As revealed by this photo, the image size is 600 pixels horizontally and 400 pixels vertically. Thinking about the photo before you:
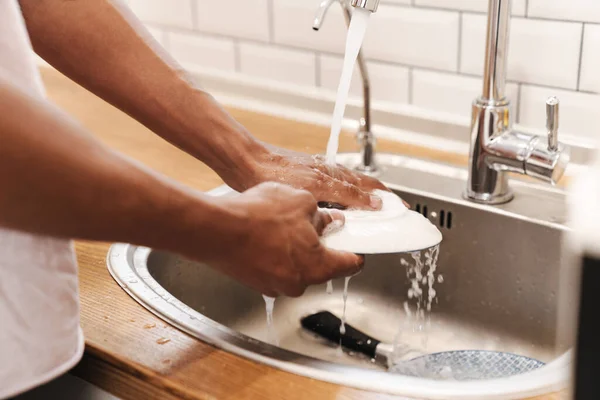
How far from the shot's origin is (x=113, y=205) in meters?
0.47

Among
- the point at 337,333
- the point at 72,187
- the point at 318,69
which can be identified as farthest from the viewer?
the point at 318,69

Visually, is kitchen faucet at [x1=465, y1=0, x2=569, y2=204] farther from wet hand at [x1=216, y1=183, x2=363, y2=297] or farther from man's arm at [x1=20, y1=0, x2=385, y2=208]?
wet hand at [x1=216, y1=183, x2=363, y2=297]

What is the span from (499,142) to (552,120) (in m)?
0.07

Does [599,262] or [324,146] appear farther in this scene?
[324,146]

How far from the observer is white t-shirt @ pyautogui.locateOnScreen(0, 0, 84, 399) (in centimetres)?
55

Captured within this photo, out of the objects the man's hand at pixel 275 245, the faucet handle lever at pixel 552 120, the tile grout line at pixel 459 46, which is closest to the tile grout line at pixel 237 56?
the tile grout line at pixel 459 46

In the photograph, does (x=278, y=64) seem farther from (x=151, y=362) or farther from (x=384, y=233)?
(x=151, y=362)

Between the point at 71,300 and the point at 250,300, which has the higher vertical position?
the point at 71,300

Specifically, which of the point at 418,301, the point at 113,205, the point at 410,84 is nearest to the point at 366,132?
the point at 410,84

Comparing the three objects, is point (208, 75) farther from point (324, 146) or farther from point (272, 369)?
point (272, 369)

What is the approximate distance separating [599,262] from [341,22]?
3.10ft

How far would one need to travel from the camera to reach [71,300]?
1.93 ft

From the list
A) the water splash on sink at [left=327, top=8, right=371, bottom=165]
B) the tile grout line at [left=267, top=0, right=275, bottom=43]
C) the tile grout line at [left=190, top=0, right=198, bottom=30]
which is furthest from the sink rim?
the tile grout line at [left=190, top=0, right=198, bottom=30]

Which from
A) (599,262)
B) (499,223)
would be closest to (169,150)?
(499,223)
